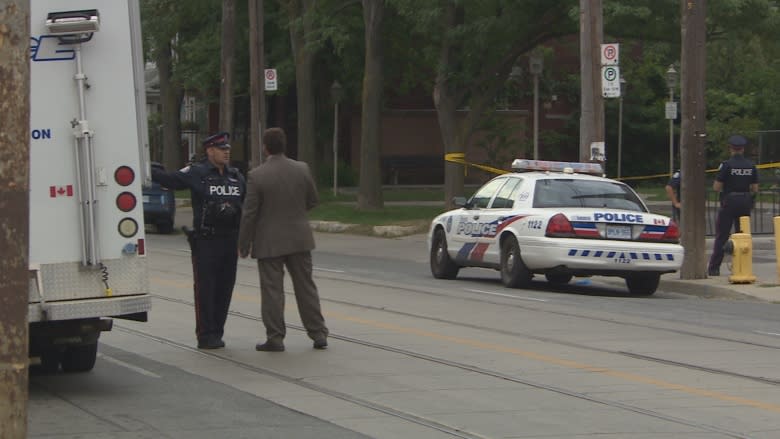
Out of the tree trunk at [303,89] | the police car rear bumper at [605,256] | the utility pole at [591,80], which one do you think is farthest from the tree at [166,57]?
the police car rear bumper at [605,256]

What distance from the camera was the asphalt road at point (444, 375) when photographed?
26.5ft

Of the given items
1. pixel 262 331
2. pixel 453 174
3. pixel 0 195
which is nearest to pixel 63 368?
pixel 262 331

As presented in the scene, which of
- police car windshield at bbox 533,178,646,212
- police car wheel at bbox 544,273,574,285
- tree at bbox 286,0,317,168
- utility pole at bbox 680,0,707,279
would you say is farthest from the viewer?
tree at bbox 286,0,317,168

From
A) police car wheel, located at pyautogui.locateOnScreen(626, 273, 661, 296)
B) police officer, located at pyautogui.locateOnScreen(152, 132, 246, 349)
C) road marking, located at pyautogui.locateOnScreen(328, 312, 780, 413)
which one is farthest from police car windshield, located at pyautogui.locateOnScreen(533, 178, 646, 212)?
police officer, located at pyautogui.locateOnScreen(152, 132, 246, 349)

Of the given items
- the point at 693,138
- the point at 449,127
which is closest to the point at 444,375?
the point at 693,138

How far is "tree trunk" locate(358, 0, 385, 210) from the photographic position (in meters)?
32.3

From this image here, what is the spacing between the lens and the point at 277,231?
36.0 ft

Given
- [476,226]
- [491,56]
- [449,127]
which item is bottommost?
[476,226]

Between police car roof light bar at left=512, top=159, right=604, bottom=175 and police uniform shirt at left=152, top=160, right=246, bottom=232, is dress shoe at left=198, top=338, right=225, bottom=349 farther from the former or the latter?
police car roof light bar at left=512, top=159, right=604, bottom=175

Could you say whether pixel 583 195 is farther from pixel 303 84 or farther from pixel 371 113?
pixel 303 84

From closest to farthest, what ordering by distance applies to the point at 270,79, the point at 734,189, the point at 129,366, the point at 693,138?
the point at 129,366
the point at 693,138
the point at 734,189
the point at 270,79

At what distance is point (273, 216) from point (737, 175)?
9426 mm

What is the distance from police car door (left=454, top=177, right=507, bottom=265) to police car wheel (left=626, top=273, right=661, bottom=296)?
6.68 ft

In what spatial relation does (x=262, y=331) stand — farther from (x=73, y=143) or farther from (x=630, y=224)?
(x=630, y=224)
